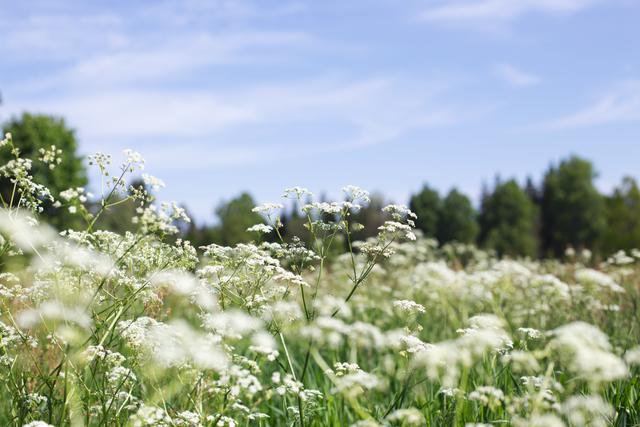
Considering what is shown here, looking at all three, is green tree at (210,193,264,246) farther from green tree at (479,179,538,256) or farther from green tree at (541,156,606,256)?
green tree at (541,156,606,256)

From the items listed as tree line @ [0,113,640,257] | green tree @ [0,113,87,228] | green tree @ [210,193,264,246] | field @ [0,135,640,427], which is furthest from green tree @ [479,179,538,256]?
field @ [0,135,640,427]

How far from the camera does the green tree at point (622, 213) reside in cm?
6128

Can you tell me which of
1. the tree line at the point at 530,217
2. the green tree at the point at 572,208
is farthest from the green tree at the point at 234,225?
the green tree at the point at 572,208

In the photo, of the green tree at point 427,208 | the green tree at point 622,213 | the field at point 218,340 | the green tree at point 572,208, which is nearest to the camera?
the field at point 218,340

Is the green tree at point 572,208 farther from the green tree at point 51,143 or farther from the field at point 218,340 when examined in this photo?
the field at point 218,340

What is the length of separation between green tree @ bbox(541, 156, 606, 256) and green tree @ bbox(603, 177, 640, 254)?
1.12 metres

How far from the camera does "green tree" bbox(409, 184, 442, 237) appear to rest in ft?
219

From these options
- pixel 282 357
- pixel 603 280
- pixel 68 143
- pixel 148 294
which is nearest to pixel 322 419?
pixel 148 294

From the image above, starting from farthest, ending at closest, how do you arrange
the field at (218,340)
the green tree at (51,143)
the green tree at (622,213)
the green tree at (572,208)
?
the green tree at (572,208) < the green tree at (622,213) < the green tree at (51,143) < the field at (218,340)

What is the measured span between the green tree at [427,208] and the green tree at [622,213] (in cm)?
1585

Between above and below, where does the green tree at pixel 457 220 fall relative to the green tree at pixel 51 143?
below

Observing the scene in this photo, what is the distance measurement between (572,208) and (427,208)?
1430 cm

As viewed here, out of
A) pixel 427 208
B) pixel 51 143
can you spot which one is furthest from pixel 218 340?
pixel 427 208

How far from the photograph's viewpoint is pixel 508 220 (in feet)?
214
